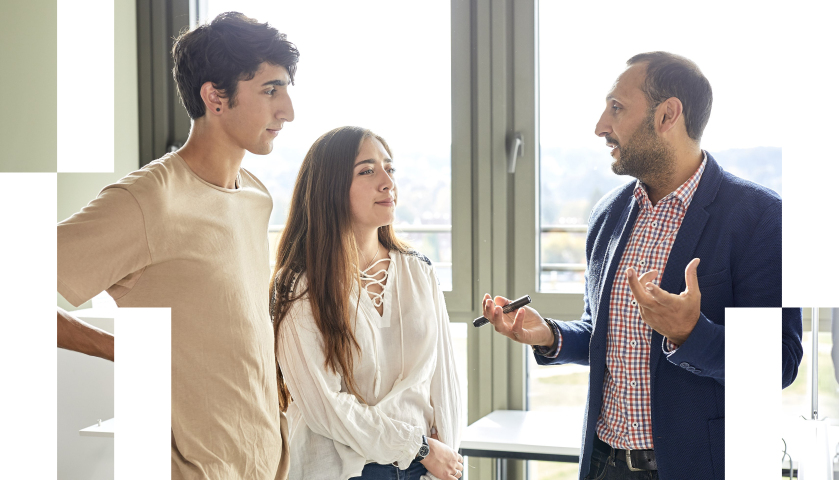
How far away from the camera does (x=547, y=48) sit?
106 inches

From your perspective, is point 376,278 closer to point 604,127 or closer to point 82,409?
point 604,127

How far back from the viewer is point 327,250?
74.3 inches

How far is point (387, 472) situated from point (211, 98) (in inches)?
41.0

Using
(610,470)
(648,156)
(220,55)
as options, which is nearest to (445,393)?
(610,470)

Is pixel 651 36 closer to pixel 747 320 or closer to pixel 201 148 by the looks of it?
pixel 747 320

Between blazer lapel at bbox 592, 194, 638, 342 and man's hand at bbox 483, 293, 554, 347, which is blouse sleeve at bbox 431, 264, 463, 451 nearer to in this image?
man's hand at bbox 483, 293, 554, 347

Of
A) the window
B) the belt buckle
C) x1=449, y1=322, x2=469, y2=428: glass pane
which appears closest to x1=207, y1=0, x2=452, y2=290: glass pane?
x1=449, y1=322, x2=469, y2=428: glass pane

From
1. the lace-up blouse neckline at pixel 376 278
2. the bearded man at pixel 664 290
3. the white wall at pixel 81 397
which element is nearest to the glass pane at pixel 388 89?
the white wall at pixel 81 397

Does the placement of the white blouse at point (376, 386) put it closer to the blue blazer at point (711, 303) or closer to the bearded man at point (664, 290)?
the bearded man at point (664, 290)

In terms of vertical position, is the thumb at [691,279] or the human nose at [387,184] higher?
the human nose at [387,184]

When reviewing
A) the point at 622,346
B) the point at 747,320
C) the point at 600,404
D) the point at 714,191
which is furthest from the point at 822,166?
the point at 600,404

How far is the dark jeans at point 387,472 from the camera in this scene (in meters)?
1.76

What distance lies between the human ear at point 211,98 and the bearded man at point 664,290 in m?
0.83

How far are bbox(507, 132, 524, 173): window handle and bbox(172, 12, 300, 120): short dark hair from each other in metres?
1.35
